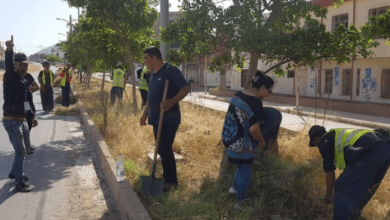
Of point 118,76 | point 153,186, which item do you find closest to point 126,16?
point 118,76

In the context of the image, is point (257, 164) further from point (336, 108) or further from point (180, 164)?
point (336, 108)

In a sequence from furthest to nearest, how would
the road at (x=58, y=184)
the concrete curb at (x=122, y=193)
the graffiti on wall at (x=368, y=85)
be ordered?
the graffiti on wall at (x=368, y=85)
the road at (x=58, y=184)
the concrete curb at (x=122, y=193)

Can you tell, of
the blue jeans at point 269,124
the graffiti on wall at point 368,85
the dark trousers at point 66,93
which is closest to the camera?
the blue jeans at point 269,124

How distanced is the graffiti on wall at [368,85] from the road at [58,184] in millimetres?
14022

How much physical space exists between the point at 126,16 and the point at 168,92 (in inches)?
271

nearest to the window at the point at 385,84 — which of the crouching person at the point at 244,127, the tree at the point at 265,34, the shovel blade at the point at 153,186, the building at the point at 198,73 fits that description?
the building at the point at 198,73

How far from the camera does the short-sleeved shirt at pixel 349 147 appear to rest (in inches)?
137

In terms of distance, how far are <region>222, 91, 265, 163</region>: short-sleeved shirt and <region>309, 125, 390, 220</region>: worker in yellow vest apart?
0.71 metres

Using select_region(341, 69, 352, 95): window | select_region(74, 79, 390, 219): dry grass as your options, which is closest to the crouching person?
select_region(74, 79, 390, 219): dry grass

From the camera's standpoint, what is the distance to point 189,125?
9.23 m

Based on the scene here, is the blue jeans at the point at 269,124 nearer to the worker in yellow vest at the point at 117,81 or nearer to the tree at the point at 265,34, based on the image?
the tree at the point at 265,34

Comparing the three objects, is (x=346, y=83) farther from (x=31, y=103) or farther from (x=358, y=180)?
(x=358, y=180)

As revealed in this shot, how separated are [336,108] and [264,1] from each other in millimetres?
11982

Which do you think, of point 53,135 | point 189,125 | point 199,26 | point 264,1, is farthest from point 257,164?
point 53,135
